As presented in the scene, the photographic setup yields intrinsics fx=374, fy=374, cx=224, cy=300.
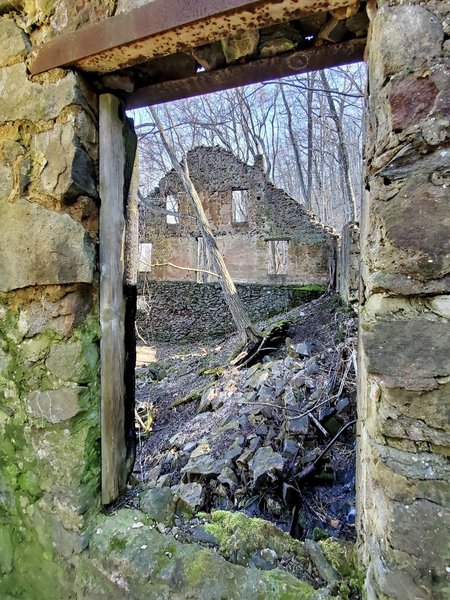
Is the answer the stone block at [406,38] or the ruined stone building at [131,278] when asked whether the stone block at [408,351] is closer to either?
the ruined stone building at [131,278]

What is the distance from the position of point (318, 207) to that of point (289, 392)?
54.7ft

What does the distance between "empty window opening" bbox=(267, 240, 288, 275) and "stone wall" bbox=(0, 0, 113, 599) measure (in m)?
12.2

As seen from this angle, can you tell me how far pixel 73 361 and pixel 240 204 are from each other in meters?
16.0

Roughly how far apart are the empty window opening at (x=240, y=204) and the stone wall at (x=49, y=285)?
13010 millimetres

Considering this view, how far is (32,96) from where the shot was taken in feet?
4.25

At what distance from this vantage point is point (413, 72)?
774 millimetres

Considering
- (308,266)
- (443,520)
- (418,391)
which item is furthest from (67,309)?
(308,266)

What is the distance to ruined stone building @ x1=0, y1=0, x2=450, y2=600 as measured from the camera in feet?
2.54

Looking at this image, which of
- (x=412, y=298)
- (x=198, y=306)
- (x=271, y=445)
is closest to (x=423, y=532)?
(x=412, y=298)

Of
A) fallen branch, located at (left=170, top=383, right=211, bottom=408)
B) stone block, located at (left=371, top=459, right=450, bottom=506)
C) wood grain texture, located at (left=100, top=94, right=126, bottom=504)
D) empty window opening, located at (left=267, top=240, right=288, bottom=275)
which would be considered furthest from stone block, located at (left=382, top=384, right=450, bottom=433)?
empty window opening, located at (left=267, top=240, right=288, bottom=275)

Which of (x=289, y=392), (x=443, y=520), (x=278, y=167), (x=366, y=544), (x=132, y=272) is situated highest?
(x=278, y=167)

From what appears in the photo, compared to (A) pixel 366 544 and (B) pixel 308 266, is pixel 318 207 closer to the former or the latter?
(B) pixel 308 266

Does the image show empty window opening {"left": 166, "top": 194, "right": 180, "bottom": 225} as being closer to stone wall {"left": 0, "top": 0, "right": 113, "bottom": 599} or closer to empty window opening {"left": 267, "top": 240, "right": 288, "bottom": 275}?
empty window opening {"left": 267, "top": 240, "right": 288, "bottom": 275}

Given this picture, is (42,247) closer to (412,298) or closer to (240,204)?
(412,298)
